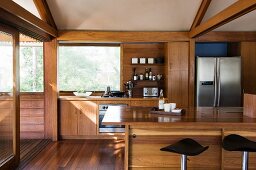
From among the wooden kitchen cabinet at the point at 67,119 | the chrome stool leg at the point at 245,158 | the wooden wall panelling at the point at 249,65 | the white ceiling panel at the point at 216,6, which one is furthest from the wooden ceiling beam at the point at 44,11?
the wooden wall panelling at the point at 249,65

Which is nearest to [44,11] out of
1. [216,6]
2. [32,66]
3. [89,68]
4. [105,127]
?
[32,66]

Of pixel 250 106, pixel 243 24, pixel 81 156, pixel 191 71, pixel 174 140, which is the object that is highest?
pixel 243 24

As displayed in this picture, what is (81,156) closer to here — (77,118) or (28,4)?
(77,118)

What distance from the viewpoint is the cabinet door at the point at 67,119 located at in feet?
18.7

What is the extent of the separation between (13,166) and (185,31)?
408 cm

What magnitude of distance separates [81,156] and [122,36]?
258cm

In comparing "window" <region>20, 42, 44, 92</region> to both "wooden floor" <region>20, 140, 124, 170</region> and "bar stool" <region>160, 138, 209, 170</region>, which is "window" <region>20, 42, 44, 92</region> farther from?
"bar stool" <region>160, 138, 209, 170</region>

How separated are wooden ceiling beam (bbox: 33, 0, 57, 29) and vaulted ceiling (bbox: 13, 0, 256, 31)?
0.27ft

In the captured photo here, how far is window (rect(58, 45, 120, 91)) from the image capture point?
6.42m

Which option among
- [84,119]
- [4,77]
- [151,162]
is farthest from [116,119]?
[84,119]

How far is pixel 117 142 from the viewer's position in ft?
18.1

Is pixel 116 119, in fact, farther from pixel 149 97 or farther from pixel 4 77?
pixel 149 97

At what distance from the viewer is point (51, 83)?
5.62 metres

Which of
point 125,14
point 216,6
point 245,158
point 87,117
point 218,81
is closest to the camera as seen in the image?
point 245,158
